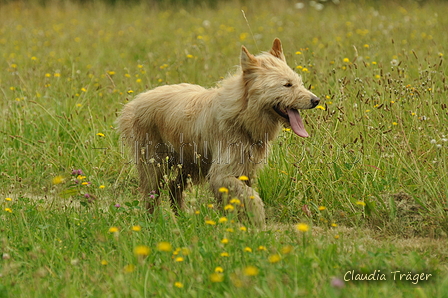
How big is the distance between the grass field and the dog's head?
0.35 metres

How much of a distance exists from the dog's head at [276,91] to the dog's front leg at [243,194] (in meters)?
0.59

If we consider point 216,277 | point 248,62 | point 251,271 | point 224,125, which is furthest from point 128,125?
point 251,271

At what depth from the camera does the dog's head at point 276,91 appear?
4.54 m

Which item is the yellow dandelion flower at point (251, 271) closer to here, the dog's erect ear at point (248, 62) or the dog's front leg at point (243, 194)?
the dog's front leg at point (243, 194)

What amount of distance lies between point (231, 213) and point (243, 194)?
17 cm

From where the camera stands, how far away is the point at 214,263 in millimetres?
3453

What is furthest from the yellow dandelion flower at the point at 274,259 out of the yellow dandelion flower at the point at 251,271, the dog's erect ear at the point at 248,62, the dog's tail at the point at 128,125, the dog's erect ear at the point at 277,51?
the dog's tail at the point at 128,125

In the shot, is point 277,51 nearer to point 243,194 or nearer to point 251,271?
point 243,194

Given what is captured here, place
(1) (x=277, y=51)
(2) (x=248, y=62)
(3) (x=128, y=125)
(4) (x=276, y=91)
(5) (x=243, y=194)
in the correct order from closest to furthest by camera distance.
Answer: (5) (x=243, y=194) → (4) (x=276, y=91) → (2) (x=248, y=62) → (1) (x=277, y=51) → (3) (x=128, y=125)

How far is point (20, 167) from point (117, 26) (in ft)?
24.4

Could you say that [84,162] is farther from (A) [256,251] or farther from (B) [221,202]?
(A) [256,251]

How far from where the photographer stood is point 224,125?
4711 mm

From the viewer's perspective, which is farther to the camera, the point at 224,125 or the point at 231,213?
the point at 224,125

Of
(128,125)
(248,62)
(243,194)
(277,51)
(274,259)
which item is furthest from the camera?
(128,125)
